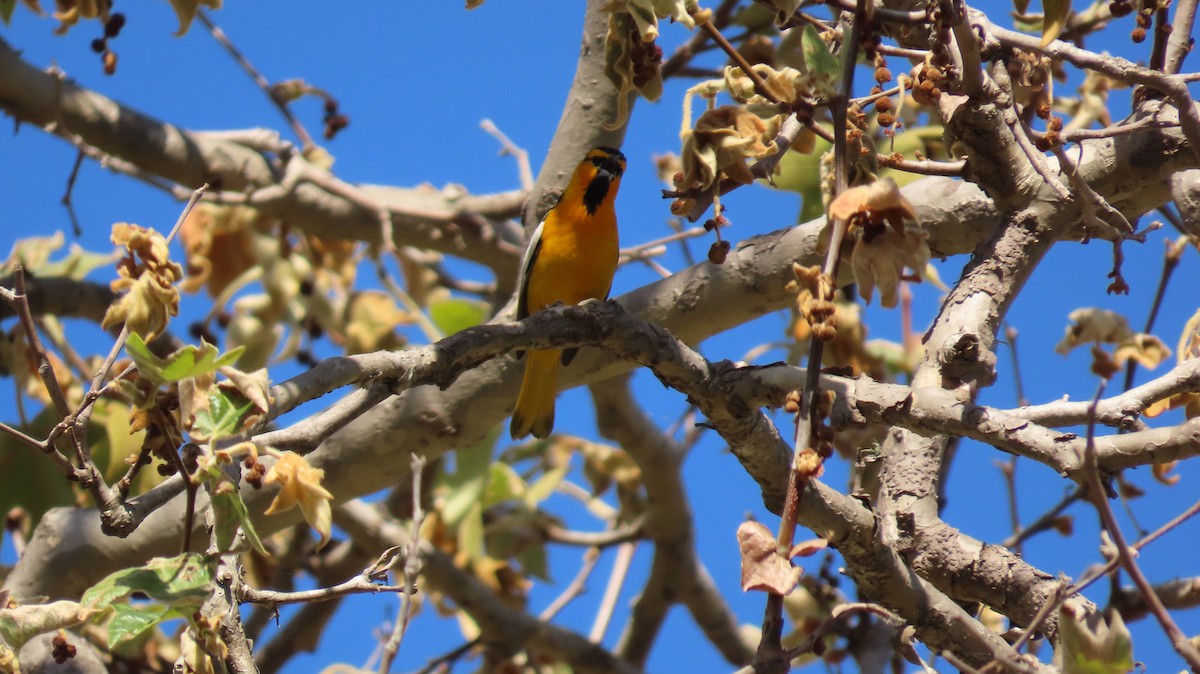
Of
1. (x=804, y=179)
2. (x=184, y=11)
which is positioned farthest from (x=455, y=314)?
(x=184, y=11)

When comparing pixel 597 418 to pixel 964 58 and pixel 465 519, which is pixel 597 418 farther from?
pixel 964 58

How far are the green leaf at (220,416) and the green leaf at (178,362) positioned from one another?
0.06m

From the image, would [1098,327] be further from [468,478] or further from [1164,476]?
[468,478]

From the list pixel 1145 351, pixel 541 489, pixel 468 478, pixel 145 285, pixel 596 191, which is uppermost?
pixel 596 191

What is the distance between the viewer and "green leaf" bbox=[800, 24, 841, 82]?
1729mm

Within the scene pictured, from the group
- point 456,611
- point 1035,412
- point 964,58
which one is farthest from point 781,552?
point 456,611

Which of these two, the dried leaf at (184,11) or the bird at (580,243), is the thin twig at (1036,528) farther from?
the dried leaf at (184,11)

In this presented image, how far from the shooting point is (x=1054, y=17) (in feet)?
6.79

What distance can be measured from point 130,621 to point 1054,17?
5.97 ft

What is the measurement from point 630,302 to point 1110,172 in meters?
1.42

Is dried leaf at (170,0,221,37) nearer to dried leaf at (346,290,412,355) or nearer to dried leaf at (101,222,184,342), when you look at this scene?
dried leaf at (101,222,184,342)

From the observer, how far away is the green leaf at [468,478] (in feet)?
15.5

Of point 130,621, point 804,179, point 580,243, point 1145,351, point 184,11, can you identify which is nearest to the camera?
point 130,621

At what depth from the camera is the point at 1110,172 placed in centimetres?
285
